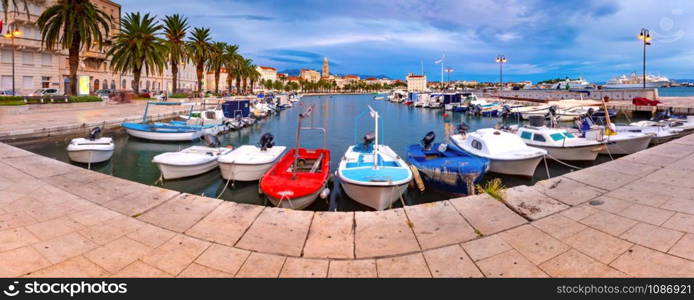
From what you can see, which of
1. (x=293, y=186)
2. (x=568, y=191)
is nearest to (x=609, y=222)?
(x=568, y=191)

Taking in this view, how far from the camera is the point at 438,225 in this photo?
6.50 metres

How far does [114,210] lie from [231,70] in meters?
80.4

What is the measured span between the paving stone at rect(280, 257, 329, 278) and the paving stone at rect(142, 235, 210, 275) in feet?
4.81

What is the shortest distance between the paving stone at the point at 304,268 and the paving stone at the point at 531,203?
14.0ft

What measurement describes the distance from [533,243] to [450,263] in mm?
1612

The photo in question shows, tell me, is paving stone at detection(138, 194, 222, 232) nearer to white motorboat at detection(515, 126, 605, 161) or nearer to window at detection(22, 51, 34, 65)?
white motorboat at detection(515, 126, 605, 161)

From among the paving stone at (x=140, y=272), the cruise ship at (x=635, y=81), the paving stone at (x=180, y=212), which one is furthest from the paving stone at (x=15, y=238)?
the cruise ship at (x=635, y=81)

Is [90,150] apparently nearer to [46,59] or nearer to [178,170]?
[178,170]

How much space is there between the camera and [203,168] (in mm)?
16281

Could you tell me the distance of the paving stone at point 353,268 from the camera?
4.85 metres

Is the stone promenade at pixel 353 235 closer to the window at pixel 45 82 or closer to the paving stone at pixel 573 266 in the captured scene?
the paving stone at pixel 573 266

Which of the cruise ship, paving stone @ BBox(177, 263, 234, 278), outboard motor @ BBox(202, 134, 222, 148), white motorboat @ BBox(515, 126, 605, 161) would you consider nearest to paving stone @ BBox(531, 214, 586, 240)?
paving stone @ BBox(177, 263, 234, 278)
